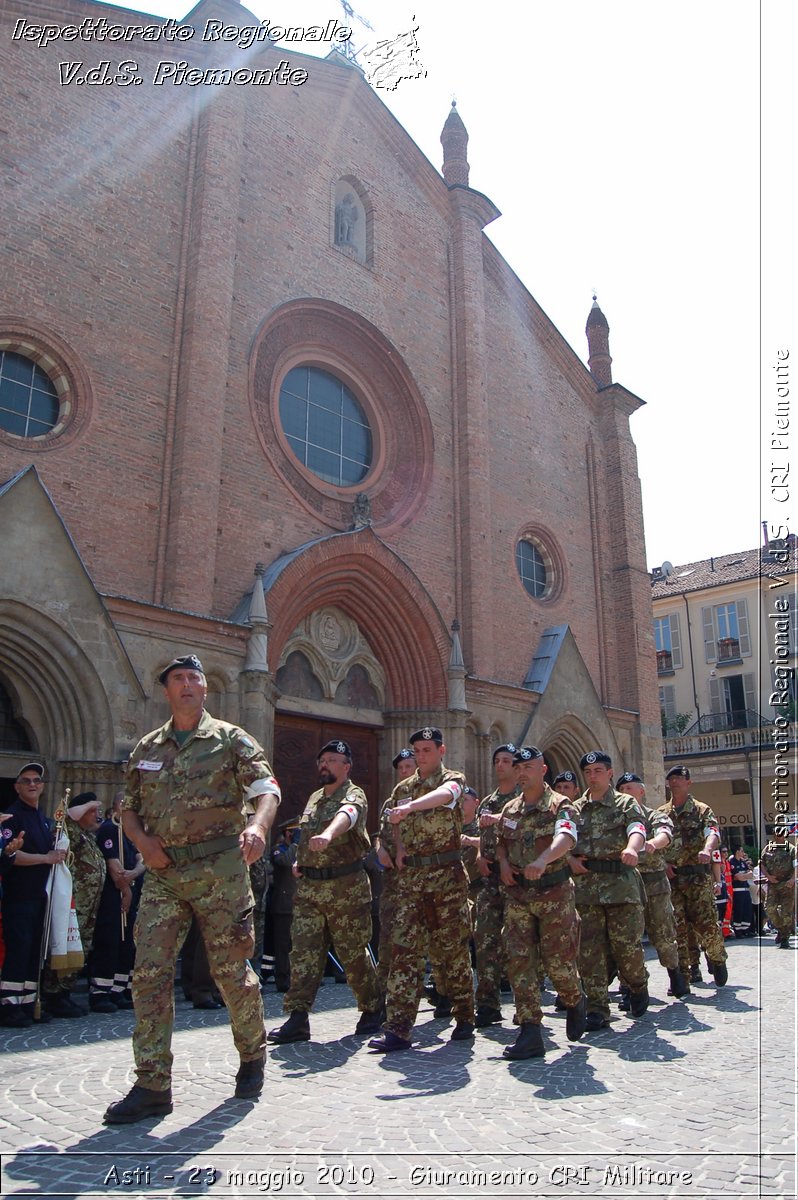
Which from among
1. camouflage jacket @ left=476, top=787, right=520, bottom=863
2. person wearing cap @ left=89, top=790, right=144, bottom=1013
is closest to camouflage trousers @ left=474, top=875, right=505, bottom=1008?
camouflage jacket @ left=476, top=787, right=520, bottom=863

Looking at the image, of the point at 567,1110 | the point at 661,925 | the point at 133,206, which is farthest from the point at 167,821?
the point at 133,206

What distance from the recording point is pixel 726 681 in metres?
36.5

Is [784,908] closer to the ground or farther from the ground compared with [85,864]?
closer to the ground

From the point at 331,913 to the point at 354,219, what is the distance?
1426 centimetres

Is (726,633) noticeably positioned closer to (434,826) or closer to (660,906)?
(660,906)

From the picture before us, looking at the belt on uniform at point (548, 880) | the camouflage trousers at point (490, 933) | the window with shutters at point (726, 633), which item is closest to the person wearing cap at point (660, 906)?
the camouflage trousers at point (490, 933)

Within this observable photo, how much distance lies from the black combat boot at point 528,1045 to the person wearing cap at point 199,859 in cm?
172

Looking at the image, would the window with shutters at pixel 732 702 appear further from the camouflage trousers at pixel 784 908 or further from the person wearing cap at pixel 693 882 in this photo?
the person wearing cap at pixel 693 882

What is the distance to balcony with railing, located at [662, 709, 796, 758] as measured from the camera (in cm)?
3244

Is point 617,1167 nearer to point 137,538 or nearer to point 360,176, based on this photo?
point 137,538

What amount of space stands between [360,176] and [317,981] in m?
15.1

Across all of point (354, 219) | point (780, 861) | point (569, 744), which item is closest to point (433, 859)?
point (780, 861)

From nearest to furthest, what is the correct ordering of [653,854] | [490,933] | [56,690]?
[490,933], [653,854], [56,690]

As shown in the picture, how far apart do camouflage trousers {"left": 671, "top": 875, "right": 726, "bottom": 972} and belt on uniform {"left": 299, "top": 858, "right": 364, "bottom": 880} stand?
13.5 feet
